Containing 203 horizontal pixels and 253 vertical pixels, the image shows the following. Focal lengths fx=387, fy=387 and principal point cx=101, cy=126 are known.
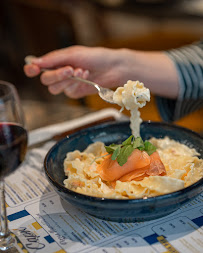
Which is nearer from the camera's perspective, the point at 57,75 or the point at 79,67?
the point at 57,75

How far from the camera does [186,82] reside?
156cm

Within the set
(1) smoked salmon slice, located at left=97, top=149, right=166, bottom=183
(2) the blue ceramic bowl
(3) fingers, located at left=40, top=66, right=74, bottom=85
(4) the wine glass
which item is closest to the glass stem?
(4) the wine glass

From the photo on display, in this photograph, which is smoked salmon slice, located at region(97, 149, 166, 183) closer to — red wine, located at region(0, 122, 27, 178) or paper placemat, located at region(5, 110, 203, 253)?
paper placemat, located at region(5, 110, 203, 253)

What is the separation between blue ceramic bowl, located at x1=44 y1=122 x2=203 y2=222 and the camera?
798 mm

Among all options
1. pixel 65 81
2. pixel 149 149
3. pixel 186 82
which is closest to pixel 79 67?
pixel 65 81

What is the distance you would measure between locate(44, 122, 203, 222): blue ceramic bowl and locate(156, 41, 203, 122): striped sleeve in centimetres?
44

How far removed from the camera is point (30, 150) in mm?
1328

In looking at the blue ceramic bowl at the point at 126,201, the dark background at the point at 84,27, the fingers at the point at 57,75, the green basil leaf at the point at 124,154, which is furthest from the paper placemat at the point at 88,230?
the dark background at the point at 84,27

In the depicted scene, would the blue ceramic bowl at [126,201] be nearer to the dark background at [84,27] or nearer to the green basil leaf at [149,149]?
the green basil leaf at [149,149]

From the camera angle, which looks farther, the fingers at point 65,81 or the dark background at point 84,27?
the dark background at point 84,27

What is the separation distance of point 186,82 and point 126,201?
2.91ft

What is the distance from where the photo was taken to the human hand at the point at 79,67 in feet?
4.59

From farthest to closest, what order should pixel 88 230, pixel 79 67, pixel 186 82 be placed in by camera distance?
pixel 186 82, pixel 79 67, pixel 88 230

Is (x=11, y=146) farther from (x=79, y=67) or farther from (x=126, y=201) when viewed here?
(x=79, y=67)
